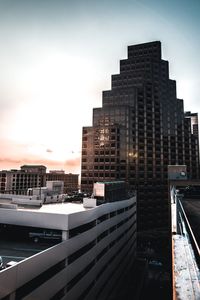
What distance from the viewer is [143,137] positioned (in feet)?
399

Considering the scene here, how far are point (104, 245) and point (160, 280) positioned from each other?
3409 centimetres

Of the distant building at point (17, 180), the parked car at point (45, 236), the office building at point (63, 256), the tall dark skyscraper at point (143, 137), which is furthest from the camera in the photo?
the distant building at point (17, 180)

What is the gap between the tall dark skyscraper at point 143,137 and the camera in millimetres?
113875

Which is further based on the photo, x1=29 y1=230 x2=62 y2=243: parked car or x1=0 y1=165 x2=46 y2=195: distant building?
x1=0 y1=165 x2=46 y2=195: distant building

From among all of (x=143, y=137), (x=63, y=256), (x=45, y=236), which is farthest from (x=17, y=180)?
(x=63, y=256)

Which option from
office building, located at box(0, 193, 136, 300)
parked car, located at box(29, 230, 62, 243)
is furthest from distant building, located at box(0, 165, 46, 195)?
parked car, located at box(29, 230, 62, 243)

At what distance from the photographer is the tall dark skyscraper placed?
114m

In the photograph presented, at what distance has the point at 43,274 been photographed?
21125mm

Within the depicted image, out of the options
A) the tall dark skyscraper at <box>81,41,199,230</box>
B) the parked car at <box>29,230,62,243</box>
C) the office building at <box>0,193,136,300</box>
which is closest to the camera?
the office building at <box>0,193,136,300</box>

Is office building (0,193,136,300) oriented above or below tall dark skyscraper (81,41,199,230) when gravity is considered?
below

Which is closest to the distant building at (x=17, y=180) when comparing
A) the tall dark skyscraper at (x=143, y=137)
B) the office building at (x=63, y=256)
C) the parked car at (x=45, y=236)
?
the tall dark skyscraper at (x=143, y=137)

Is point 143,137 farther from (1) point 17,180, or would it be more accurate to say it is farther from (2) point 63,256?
(2) point 63,256

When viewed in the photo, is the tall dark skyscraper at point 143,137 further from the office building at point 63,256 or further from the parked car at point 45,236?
the parked car at point 45,236

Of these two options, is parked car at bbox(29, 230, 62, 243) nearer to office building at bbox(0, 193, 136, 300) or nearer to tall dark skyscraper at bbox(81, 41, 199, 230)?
office building at bbox(0, 193, 136, 300)
